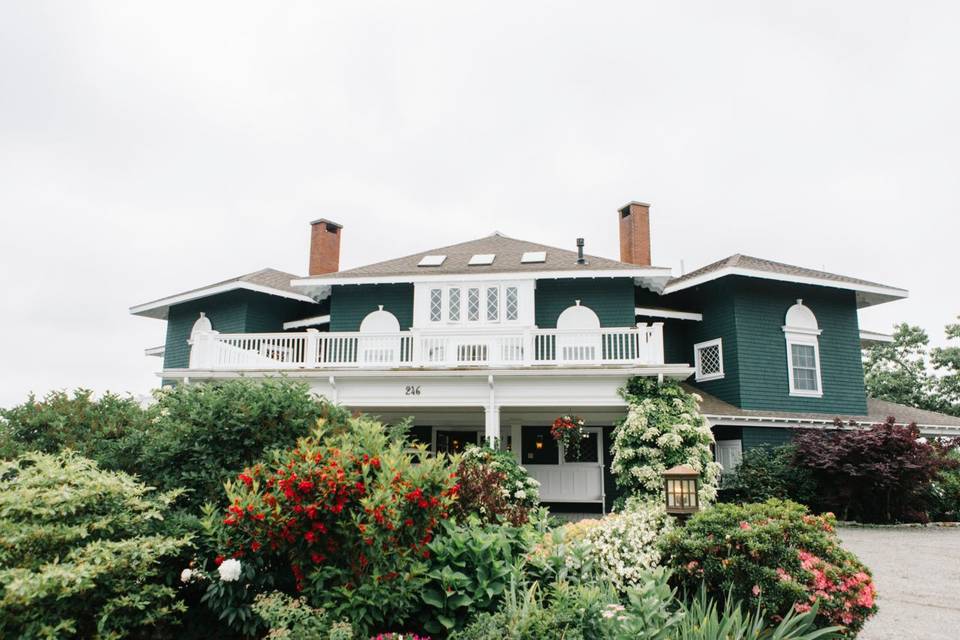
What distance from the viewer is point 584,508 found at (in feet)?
54.3

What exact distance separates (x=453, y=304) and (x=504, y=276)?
1.62 meters

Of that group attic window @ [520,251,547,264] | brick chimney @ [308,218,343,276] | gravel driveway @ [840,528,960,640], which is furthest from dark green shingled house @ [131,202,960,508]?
gravel driveway @ [840,528,960,640]

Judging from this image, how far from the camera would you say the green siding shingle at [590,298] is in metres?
16.5

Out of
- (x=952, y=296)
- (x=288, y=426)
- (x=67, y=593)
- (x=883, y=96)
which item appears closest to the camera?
(x=67, y=593)

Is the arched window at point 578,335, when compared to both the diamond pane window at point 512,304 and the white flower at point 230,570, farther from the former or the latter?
the white flower at point 230,570

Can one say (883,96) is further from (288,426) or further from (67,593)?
(67,593)

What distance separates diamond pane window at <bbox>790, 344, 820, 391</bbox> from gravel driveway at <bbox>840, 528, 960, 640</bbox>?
4.54 m

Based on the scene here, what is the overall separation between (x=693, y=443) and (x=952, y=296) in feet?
85.5

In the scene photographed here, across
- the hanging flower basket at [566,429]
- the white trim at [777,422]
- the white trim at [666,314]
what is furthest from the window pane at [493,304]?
the white trim at [777,422]

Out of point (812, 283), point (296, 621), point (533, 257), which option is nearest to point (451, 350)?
point (533, 257)

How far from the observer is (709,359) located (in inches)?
705

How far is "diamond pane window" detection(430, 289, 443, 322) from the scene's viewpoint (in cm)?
1670

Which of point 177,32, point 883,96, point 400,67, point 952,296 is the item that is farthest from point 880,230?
point 177,32

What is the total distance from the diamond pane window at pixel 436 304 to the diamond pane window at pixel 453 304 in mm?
226
